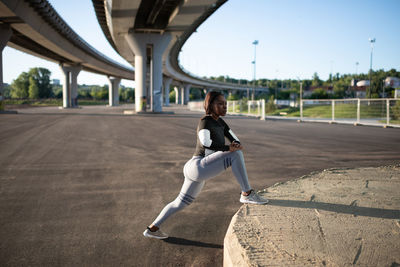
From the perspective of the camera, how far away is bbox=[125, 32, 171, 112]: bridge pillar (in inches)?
1406

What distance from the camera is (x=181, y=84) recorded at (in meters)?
117

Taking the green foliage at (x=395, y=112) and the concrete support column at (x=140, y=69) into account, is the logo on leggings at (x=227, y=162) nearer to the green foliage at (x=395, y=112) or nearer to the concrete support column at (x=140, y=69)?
the green foliage at (x=395, y=112)

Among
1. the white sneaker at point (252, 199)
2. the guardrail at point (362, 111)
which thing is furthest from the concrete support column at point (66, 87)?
the white sneaker at point (252, 199)

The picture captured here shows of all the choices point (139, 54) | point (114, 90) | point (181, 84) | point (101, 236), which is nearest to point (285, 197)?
point (101, 236)

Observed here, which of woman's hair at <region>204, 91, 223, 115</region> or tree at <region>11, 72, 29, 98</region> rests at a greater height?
tree at <region>11, 72, 29, 98</region>

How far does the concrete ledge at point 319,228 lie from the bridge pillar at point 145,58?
33.1 metres

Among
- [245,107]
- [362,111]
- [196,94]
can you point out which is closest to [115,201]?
[362,111]

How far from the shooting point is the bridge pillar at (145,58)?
117 ft

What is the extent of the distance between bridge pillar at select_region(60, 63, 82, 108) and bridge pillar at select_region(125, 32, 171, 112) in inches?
1097

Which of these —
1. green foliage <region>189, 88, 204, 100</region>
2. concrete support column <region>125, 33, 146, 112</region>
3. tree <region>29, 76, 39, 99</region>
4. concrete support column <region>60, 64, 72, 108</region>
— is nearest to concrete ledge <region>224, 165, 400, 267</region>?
concrete support column <region>125, 33, 146, 112</region>

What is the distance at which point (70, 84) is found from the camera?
59.6m

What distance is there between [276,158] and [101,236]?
5846mm

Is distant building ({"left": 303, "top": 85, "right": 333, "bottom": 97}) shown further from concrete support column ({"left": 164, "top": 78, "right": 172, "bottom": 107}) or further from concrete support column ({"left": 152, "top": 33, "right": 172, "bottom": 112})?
concrete support column ({"left": 152, "top": 33, "right": 172, "bottom": 112})

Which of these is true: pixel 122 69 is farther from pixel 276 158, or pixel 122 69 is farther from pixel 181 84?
pixel 276 158
